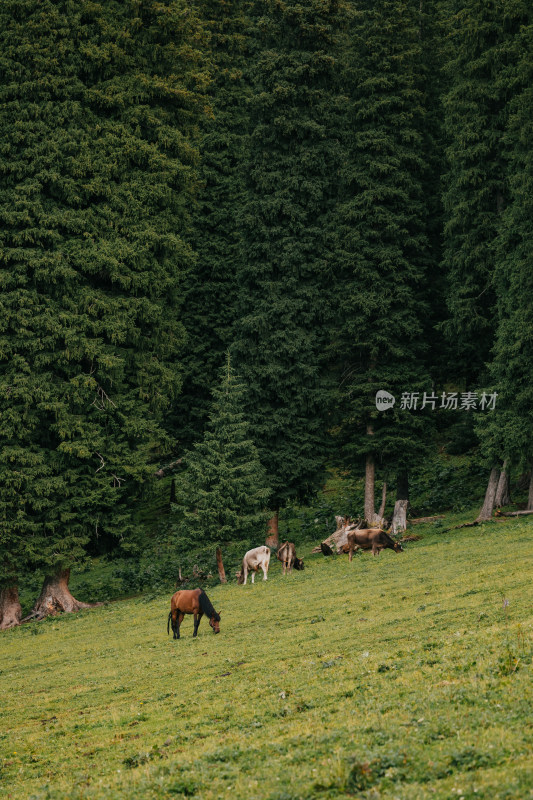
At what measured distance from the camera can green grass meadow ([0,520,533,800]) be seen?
9391mm

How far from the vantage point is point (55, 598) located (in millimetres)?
34531

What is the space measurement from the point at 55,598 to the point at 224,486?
7819 millimetres

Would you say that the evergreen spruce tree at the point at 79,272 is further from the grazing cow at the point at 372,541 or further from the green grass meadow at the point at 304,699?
the grazing cow at the point at 372,541

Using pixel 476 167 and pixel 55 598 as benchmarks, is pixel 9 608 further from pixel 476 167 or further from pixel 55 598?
pixel 476 167

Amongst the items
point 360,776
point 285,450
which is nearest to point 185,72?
point 285,450

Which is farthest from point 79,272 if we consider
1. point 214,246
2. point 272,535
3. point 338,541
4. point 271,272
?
point 338,541

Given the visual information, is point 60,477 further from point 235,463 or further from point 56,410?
point 235,463

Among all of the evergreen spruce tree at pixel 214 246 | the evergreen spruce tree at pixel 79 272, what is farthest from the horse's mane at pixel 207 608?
the evergreen spruce tree at pixel 214 246

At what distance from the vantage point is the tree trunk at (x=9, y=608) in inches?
1336

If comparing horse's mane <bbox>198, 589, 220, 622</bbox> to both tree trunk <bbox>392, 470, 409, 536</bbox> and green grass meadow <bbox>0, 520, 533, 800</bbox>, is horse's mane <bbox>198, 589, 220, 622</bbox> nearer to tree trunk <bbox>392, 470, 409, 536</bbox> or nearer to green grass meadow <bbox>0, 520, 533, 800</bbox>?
green grass meadow <bbox>0, 520, 533, 800</bbox>

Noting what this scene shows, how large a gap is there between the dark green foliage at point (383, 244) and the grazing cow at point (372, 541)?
6154mm

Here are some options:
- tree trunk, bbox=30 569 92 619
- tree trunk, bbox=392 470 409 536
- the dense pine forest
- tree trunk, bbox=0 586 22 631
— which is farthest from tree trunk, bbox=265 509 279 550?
tree trunk, bbox=0 586 22 631

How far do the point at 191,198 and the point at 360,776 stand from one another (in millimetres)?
34571

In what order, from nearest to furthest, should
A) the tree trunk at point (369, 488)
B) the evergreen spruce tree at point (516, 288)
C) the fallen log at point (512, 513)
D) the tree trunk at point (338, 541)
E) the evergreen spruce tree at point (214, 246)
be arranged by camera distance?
the evergreen spruce tree at point (516, 288) → the fallen log at point (512, 513) → the tree trunk at point (338, 541) → the tree trunk at point (369, 488) → the evergreen spruce tree at point (214, 246)
